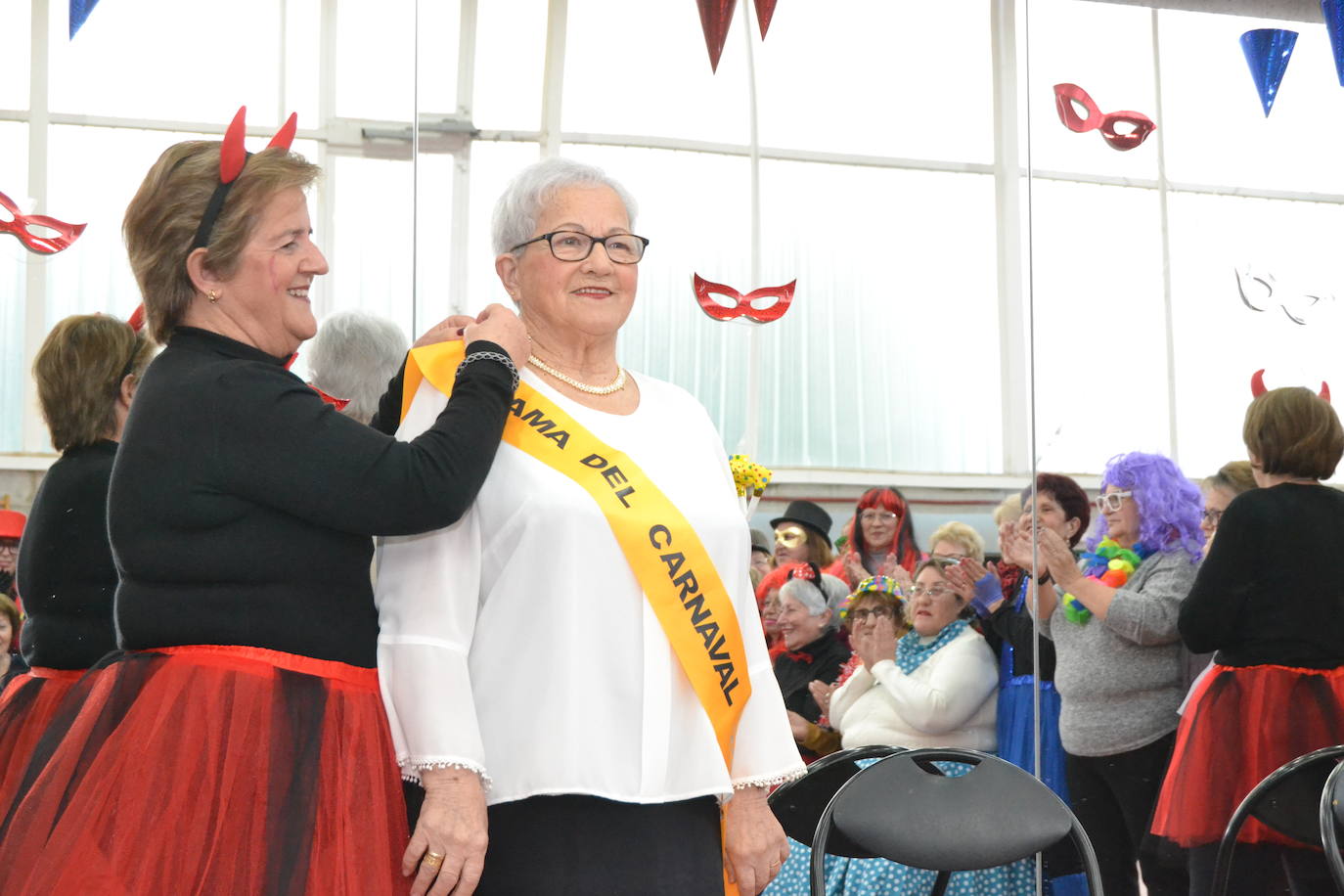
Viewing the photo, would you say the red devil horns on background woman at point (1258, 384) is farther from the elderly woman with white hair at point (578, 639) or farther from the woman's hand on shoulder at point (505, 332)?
the woman's hand on shoulder at point (505, 332)

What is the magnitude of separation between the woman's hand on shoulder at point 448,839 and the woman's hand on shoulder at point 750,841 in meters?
0.38

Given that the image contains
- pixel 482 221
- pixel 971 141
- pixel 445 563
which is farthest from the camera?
pixel 971 141

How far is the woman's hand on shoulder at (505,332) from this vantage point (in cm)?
172

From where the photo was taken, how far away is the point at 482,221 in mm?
2979

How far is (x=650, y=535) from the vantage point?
68.9 inches

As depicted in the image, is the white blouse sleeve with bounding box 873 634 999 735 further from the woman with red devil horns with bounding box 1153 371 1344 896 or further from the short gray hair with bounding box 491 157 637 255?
the short gray hair with bounding box 491 157 637 255

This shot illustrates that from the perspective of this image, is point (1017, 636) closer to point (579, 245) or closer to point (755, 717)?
point (755, 717)

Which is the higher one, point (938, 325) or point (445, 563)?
point (938, 325)

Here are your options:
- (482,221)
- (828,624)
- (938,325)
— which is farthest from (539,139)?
(828,624)

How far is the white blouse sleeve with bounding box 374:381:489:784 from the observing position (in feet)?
5.22

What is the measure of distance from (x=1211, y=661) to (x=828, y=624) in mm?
865

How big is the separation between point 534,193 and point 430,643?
63 cm

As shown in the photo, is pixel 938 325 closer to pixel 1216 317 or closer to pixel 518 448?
pixel 1216 317

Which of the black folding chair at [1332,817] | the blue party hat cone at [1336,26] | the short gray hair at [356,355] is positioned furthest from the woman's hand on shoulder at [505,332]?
the blue party hat cone at [1336,26]
